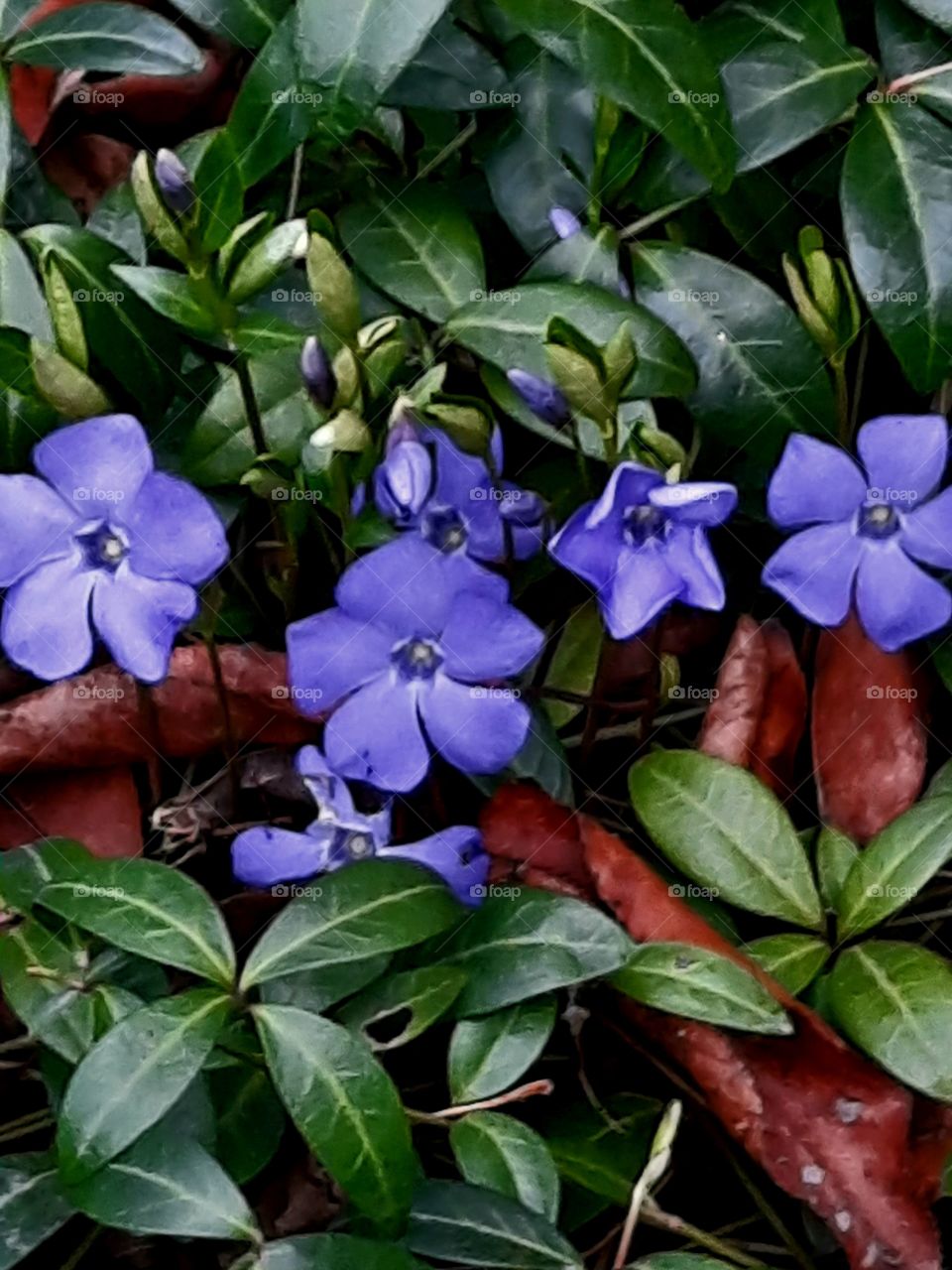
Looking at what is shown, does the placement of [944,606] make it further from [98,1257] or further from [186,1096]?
[98,1257]

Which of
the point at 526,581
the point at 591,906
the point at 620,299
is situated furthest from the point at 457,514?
the point at 591,906

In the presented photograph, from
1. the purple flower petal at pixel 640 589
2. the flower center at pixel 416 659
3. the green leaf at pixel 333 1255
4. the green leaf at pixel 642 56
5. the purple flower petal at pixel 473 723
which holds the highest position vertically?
the green leaf at pixel 642 56

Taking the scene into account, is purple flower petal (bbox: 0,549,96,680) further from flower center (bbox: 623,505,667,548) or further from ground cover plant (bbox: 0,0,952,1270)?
flower center (bbox: 623,505,667,548)

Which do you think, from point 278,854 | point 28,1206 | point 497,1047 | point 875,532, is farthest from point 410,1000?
point 875,532

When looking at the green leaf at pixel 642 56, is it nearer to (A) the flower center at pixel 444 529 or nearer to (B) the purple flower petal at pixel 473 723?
(A) the flower center at pixel 444 529

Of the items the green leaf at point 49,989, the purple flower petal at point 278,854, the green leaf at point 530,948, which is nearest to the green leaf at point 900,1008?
the green leaf at point 530,948

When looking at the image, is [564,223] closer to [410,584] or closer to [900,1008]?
[410,584]
